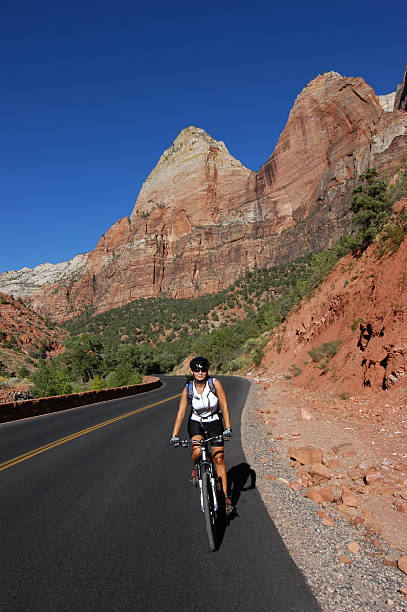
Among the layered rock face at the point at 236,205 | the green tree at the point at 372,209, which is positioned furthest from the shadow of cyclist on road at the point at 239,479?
the layered rock face at the point at 236,205

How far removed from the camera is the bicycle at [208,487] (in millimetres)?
3490

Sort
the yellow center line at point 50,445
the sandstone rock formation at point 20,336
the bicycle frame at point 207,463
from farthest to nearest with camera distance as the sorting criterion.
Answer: the sandstone rock formation at point 20,336
the yellow center line at point 50,445
the bicycle frame at point 207,463

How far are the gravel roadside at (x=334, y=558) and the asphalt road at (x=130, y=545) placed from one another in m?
0.15

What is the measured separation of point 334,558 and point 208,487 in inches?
54.8

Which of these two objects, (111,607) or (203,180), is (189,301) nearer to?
(203,180)

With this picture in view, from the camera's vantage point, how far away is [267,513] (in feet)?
14.0

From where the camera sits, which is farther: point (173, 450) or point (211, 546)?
point (173, 450)

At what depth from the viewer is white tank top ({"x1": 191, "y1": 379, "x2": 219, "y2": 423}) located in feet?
13.7

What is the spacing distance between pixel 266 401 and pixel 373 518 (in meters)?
10.9

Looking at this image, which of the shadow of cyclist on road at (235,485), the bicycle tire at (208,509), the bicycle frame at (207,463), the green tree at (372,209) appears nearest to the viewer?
the bicycle tire at (208,509)

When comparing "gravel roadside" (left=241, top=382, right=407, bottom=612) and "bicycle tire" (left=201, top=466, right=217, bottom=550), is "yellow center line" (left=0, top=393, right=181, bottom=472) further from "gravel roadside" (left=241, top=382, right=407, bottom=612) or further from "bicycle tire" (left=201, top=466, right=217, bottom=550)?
"gravel roadside" (left=241, top=382, right=407, bottom=612)

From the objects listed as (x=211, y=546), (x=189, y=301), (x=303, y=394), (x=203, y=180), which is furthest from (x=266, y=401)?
(x=203, y=180)

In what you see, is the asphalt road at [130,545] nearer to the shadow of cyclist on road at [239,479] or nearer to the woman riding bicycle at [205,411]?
the shadow of cyclist on road at [239,479]

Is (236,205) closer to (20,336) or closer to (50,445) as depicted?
(20,336)
